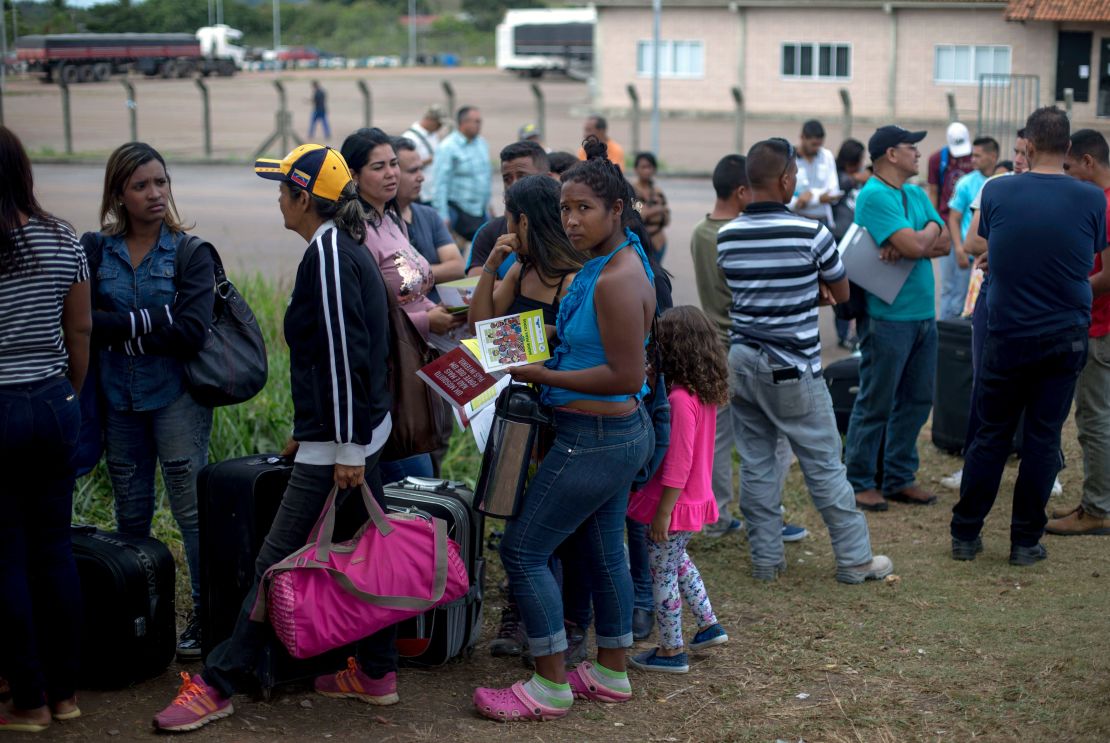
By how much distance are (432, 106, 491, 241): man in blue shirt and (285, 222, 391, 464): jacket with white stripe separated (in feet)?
23.5

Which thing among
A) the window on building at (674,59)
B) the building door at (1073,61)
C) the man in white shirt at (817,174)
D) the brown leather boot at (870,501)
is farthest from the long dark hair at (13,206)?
the window on building at (674,59)

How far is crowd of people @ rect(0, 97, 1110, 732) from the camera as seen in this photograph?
158 inches

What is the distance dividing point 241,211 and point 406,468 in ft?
49.3

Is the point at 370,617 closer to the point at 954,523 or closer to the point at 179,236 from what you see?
the point at 179,236

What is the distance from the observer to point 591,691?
4512mm

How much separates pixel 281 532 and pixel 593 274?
138 centimetres

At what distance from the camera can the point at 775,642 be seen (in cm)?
512

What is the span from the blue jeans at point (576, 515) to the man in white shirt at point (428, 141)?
7387mm

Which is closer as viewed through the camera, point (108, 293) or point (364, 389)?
point (364, 389)

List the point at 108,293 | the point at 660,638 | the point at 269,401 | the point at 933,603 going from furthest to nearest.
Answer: the point at 269,401 → the point at 933,603 → the point at 660,638 → the point at 108,293

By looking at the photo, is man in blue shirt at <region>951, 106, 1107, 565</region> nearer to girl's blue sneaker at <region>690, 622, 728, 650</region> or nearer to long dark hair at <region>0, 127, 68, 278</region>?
girl's blue sneaker at <region>690, 622, 728, 650</region>

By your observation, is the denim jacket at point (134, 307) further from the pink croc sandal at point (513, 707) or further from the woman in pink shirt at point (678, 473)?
the woman in pink shirt at point (678, 473)

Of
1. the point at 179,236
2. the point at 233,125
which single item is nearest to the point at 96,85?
the point at 233,125

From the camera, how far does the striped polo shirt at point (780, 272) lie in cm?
552
